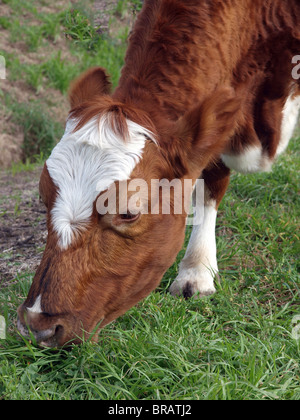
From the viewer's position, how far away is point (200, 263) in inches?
162

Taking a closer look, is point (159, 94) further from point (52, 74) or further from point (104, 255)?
point (52, 74)

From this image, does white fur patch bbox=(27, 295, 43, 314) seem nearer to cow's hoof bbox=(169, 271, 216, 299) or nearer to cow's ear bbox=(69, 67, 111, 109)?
cow's ear bbox=(69, 67, 111, 109)

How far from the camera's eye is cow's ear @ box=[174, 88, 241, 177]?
9.48 ft

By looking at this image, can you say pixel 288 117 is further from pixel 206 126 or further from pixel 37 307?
pixel 37 307

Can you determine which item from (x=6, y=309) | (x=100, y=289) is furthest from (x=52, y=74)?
(x=100, y=289)

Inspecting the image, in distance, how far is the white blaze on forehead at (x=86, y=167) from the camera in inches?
106

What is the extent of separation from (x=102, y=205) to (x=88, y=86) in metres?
0.94

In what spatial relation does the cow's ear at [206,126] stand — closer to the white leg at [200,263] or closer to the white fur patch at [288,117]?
the white fur patch at [288,117]

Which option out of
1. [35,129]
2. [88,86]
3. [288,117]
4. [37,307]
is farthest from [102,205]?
[35,129]

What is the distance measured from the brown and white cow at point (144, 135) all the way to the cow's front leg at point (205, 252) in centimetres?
54

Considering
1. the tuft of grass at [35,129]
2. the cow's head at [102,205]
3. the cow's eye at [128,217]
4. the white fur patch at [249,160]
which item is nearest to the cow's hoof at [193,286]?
the white fur patch at [249,160]

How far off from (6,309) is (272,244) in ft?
7.00

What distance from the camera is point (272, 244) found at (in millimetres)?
4426

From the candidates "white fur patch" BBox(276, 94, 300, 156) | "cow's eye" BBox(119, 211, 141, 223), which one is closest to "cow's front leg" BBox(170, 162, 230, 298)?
"white fur patch" BBox(276, 94, 300, 156)
